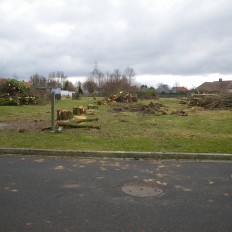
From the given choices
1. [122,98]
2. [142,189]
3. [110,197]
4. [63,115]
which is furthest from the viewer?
[122,98]

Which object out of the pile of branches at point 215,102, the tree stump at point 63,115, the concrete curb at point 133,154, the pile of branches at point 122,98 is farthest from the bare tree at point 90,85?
the concrete curb at point 133,154

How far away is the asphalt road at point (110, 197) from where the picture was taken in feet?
13.9

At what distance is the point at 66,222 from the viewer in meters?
4.27

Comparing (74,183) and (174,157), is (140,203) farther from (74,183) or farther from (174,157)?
(174,157)

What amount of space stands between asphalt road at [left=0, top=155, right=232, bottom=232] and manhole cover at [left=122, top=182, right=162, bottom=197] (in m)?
0.12

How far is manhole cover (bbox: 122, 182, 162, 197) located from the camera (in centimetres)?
542

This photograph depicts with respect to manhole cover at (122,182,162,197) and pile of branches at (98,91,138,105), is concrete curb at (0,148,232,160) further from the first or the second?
pile of branches at (98,91,138,105)

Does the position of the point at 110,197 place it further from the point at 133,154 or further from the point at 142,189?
the point at 133,154

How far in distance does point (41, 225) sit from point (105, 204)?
1115 millimetres

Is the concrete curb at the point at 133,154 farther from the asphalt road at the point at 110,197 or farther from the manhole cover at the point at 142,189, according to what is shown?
the manhole cover at the point at 142,189

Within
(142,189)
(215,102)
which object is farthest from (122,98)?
(142,189)

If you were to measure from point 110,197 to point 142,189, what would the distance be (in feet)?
2.27

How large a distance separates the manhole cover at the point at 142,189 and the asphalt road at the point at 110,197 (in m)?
0.12

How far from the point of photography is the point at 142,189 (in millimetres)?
5676
